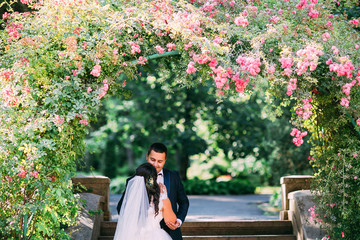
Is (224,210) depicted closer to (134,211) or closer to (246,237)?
(246,237)

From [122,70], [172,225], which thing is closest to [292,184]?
[122,70]

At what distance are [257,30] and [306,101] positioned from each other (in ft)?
3.54

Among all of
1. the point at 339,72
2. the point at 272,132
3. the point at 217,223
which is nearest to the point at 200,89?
the point at 272,132

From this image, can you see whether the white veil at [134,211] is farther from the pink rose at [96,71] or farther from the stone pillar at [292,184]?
the stone pillar at [292,184]

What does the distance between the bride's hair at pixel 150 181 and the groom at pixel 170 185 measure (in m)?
0.25

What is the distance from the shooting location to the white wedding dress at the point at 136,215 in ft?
12.6

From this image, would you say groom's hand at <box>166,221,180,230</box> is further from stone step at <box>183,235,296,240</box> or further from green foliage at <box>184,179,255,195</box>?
green foliage at <box>184,179,255,195</box>

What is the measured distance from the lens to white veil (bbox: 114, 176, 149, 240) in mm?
3850

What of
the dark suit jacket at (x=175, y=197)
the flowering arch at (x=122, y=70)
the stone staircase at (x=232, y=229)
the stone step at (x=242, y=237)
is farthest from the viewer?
the stone staircase at (x=232, y=229)

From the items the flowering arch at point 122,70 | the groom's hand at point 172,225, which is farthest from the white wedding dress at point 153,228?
the flowering arch at point 122,70

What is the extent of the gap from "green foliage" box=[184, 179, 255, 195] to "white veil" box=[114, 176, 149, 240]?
46.2 feet

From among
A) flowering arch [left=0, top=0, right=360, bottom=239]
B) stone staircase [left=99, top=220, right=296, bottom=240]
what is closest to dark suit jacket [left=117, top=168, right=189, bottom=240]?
flowering arch [left=0, top=0, right=360, bottom=239]

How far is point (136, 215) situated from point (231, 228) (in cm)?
441

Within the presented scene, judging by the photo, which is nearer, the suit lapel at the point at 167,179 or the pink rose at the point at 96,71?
the suit lapel at the point at 167,179
